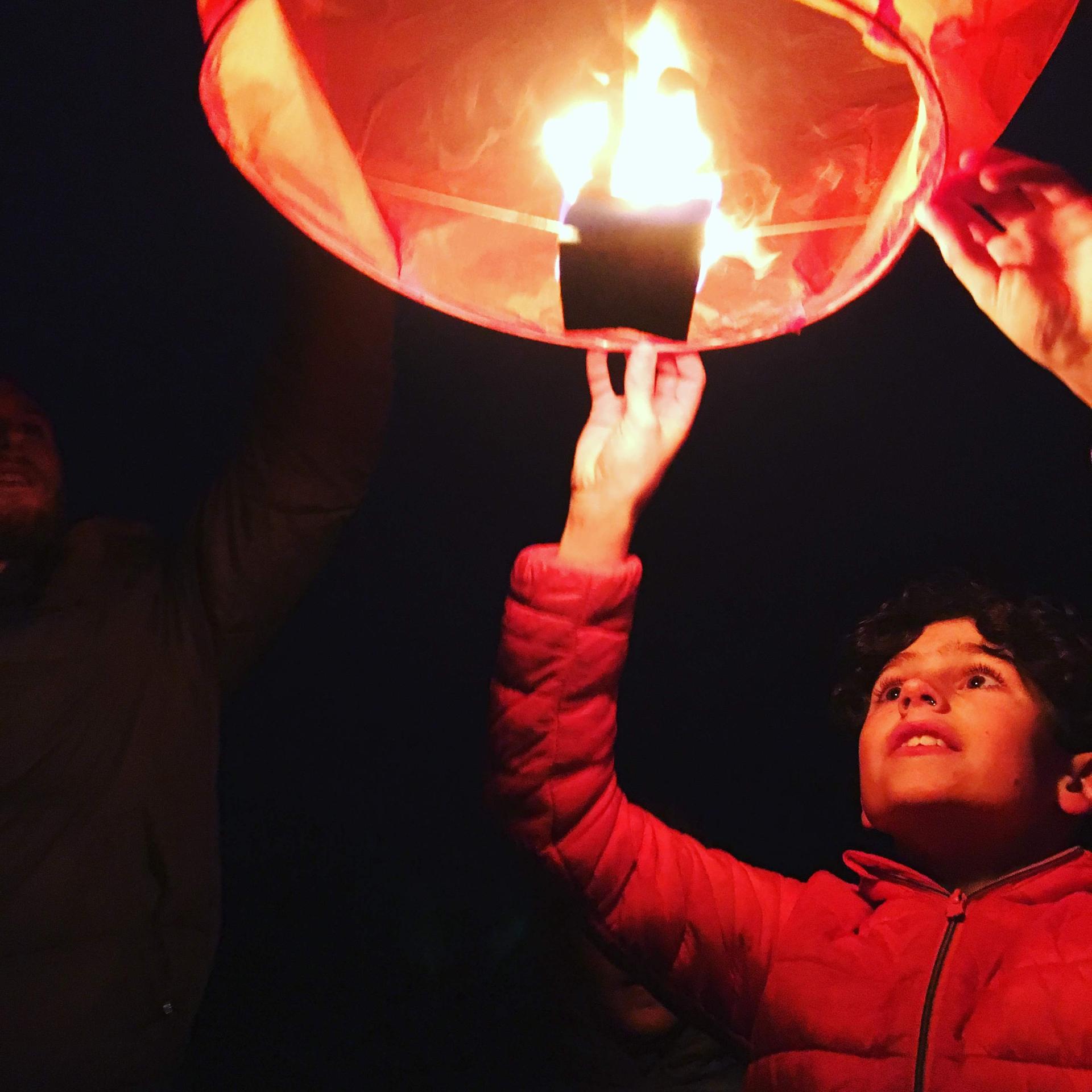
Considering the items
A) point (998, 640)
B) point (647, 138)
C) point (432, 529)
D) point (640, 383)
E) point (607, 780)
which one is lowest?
point (432, 529)

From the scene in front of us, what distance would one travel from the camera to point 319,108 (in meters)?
1.13

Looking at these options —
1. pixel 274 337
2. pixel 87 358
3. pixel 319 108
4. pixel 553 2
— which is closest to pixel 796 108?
pixel 553 2

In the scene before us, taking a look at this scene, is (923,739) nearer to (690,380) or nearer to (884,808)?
(884,808)

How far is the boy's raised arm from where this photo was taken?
56.7 inches

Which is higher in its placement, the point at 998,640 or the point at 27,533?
the point at 998,640

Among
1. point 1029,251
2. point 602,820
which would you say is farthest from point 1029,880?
point 1029,251

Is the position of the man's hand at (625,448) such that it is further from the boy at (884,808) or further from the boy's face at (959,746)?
the boy's face at (959,746)

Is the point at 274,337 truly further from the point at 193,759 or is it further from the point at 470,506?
the point at 470,506

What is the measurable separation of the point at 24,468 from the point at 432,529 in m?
1.06

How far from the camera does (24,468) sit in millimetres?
1593

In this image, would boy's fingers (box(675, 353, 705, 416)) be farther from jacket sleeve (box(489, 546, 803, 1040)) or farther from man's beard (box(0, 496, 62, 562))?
man's beard (box(0, 496, 62, 562))

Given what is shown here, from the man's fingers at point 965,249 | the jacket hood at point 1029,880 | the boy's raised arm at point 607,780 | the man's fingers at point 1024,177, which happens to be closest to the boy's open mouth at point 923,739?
the jacket hood at point 1029,880

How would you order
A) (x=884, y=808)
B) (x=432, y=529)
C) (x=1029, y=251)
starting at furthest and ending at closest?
1. (x=432, y=529)
2. (x=884, y=808)
3. (x=1029, y=251)

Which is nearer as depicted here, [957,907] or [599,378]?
[957,907]
